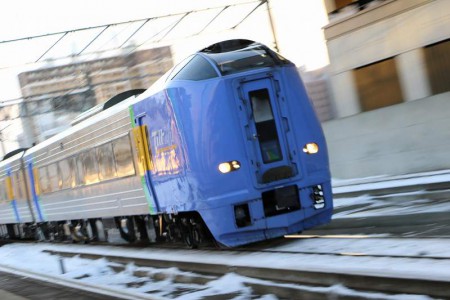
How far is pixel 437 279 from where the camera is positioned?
4797 millimetres

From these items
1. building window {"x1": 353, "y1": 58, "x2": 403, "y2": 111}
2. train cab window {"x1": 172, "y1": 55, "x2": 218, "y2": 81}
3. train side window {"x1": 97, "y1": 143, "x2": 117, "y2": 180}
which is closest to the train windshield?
train cab window {"x1": 172, "y1": 55, "x2": 218, "y2": 81}

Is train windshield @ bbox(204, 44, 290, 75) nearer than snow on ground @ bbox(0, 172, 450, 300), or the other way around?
snow on ground @ bbox(0, 172, 450, 300)

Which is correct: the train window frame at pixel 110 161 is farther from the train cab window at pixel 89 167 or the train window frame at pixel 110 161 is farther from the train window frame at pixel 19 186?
the train window frame at pixel 19 186

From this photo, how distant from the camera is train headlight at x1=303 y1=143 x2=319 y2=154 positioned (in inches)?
342

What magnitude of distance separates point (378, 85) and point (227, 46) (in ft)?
35.5

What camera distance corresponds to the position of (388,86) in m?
18.5

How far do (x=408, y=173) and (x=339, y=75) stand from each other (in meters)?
4.53

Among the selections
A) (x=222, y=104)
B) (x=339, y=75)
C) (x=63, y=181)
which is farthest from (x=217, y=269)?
(x=339, y=75)

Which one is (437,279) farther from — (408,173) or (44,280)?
(408,173)

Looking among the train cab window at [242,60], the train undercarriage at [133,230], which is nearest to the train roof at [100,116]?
the train cab window at [242,60]

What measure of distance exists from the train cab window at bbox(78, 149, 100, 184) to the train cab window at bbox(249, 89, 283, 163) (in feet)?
17.1

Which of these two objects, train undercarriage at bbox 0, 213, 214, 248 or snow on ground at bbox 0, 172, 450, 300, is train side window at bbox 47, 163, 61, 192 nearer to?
train undercarriage at bbox 0, 213, 214, 248

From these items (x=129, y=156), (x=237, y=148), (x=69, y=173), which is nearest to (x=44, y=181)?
(x=69, y=173)

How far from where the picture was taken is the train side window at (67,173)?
559 inches
